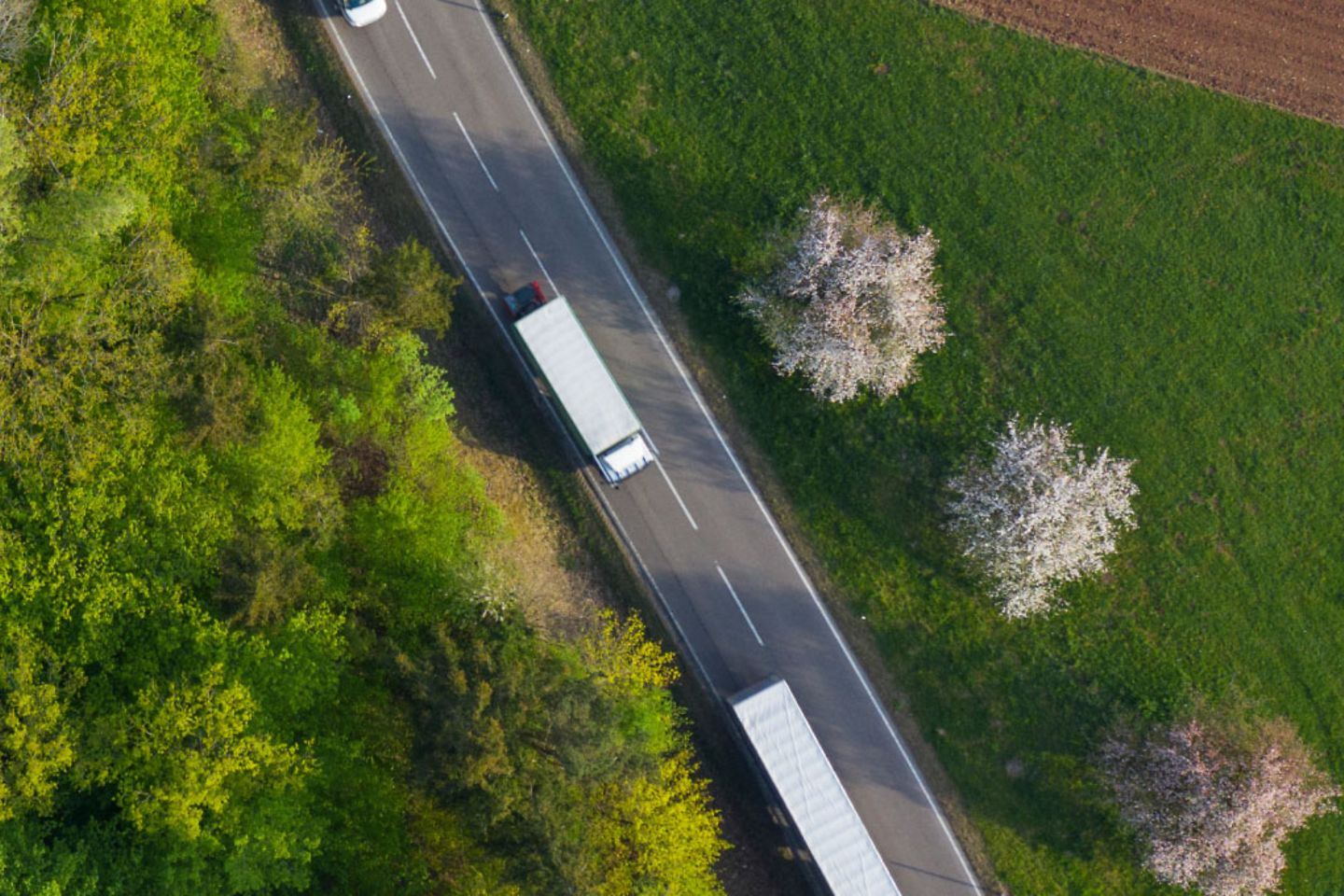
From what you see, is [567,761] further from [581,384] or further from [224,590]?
[581,384]

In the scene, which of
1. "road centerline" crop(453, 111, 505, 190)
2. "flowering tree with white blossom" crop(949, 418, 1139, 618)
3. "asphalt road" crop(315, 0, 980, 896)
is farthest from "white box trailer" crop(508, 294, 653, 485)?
"flowering tree with white blossom" crop(949, 418, 1139, 618)

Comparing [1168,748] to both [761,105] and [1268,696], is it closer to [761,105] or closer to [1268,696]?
[1268,696]

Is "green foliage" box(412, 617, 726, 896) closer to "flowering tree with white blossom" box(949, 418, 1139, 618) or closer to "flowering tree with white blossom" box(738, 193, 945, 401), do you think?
"flowering tree with white blossom" box(738, 193, 945, 401)

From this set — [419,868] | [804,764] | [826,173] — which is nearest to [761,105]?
[826,173]

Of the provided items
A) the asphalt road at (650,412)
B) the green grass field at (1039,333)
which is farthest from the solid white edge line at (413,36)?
the green grass field at (1039,333)

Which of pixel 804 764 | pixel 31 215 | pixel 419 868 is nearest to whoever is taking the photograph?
pixel 31 215

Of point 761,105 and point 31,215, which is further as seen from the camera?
point 761,105

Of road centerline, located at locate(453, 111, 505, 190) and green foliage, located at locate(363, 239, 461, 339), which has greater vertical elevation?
road centerline, located at locate(453, 111, 505, 190)
